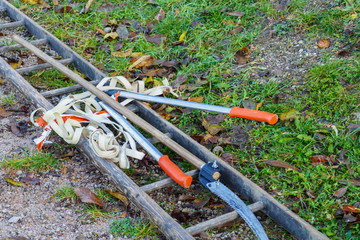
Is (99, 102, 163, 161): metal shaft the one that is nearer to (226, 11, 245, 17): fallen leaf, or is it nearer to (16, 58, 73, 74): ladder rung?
(16, 58, 73, 74): ladder rung

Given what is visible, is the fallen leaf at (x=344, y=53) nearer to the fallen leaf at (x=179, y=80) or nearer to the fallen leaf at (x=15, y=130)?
the fallen leaf at (x=179, y=80)

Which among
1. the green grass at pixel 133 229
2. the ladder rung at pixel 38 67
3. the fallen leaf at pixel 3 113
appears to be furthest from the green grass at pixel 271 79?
the fallen leaf at pixel 3 113

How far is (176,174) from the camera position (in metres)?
2.79

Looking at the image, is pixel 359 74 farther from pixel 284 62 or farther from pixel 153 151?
pixel 153 151

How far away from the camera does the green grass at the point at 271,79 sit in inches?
117

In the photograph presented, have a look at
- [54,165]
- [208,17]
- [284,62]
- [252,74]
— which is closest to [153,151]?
[54,165]

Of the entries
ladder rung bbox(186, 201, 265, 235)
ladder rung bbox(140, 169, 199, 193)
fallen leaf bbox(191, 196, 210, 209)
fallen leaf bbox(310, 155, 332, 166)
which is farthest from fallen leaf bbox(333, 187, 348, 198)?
ladder rung bbox(140, 169, 199, 193)

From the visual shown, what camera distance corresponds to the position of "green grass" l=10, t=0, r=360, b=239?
2982 millimetres

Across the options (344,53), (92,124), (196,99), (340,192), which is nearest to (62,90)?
(92,124)

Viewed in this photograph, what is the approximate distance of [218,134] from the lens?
139 inches

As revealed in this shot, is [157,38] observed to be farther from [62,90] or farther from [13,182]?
[13,182]

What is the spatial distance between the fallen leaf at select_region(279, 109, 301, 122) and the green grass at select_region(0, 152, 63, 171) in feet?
5.77

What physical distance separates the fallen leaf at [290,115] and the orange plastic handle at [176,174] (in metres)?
1.06

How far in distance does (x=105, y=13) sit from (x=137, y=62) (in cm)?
121
